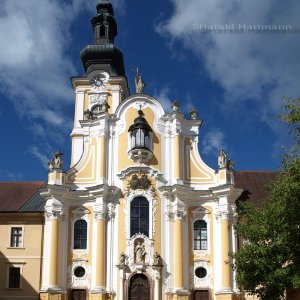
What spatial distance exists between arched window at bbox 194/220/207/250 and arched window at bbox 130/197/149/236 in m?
3.17

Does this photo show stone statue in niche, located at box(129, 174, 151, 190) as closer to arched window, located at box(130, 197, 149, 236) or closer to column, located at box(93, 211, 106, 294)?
arched window, located at box(130, 197, 149, 236)

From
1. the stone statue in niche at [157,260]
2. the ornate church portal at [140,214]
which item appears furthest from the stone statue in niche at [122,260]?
the stone statue in niche at [157,260]

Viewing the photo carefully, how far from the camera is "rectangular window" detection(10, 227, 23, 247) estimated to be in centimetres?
3650

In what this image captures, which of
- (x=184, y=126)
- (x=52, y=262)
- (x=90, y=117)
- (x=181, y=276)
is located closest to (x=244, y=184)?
(x=184, y=126)

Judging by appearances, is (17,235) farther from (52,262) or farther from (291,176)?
(291,176)

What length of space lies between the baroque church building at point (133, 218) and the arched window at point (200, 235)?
0.21 feet

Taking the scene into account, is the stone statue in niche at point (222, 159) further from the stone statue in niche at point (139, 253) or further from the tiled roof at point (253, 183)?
the stone statue in niche at point (139, 253)

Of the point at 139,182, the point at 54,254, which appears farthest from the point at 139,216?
the point at 54,254

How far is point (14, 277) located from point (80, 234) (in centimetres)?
508

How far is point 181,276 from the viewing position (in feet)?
111

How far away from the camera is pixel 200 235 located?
3556cm

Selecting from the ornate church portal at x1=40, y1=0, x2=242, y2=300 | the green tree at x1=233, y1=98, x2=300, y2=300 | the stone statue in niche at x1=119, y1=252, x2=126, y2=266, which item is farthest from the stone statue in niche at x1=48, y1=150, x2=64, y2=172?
the green tree at x1=233, y1=98, x2=300, y2=300

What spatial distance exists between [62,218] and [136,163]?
5926 millimetres

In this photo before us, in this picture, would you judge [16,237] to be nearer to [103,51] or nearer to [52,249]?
[52,249]
